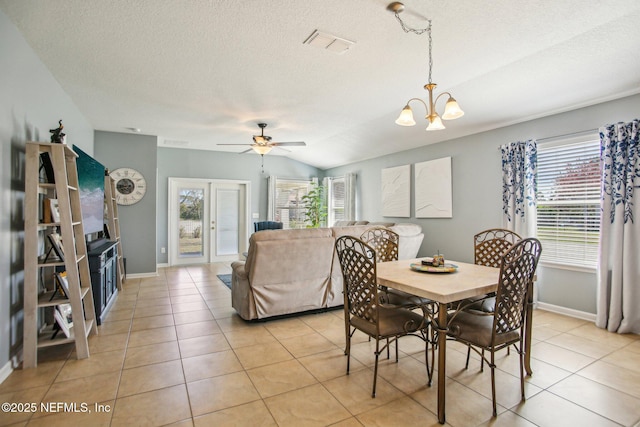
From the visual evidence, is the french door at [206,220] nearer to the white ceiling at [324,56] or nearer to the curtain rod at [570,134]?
the white ceiling at [324,56]

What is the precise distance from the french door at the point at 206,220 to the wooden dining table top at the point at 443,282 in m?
5.95

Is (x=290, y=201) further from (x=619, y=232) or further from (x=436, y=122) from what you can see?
(x=619, y=232)

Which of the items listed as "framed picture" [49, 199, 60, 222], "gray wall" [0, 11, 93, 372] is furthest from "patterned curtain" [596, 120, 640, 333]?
"gray wall" [0, 11, 93, 372]

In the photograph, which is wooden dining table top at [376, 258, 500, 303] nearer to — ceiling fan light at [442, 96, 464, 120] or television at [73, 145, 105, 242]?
ceiling fan light at [442, 96, 464, 120]

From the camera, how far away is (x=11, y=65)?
8.09 ft

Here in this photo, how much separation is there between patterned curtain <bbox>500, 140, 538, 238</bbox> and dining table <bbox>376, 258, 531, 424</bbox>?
1960 millimetres

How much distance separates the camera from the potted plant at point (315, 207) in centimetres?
851

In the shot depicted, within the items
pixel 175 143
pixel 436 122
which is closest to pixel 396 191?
pixel 436 122

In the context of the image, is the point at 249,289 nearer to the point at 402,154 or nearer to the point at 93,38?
the point at 93,38

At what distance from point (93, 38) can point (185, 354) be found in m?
2.82

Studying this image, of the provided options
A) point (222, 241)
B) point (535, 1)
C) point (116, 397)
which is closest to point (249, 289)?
point (116, 397)

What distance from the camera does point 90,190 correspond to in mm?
3717

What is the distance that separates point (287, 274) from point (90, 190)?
2.51 meters

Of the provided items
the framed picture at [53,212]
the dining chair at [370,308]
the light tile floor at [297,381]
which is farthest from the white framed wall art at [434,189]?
the framed picture at [53,212]
